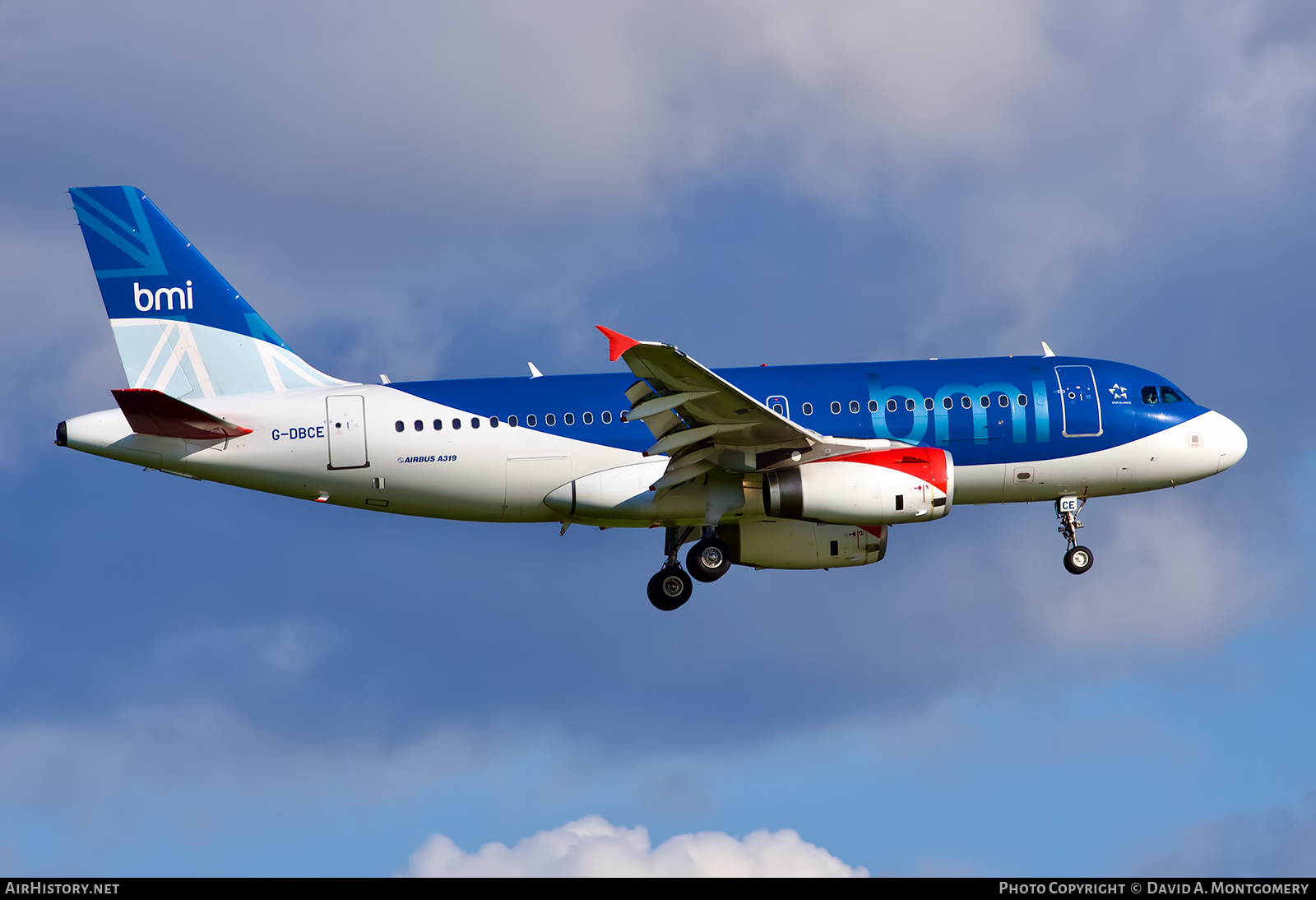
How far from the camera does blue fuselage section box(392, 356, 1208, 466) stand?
1874 inches

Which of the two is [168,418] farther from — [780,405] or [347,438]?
[780,405]

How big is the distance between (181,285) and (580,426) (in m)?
12.8

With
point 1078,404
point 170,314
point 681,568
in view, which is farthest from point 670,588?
point 170,314

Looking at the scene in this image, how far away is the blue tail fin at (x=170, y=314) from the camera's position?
162 feet

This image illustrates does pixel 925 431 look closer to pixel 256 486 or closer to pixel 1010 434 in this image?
pixel 1010 434

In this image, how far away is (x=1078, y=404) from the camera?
48688 millimetres

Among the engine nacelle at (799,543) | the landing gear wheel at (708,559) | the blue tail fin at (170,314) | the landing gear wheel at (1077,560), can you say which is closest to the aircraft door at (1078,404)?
the landing gear wheel at (1077,560)

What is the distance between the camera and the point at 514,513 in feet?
158

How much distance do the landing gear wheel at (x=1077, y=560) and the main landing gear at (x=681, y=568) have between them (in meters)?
9.90

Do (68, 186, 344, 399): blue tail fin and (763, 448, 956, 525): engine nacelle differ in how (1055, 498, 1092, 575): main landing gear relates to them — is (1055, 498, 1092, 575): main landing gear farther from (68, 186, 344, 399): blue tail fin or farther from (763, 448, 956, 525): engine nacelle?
(68, 186, 344, 399): blue tail fin

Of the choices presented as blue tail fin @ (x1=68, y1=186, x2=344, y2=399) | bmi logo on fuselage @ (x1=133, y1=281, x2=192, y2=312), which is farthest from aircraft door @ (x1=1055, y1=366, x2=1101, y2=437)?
bmi logo on fuselage @ (x1=133, y1=281, x2=192, y2=312)

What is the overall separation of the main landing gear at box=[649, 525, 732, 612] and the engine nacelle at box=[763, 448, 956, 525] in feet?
9.73

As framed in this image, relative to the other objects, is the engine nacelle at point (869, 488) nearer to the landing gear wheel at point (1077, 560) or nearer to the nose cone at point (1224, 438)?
the landing gear wheel at point (1077, 560)

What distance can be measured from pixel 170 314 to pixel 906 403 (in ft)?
70.3
